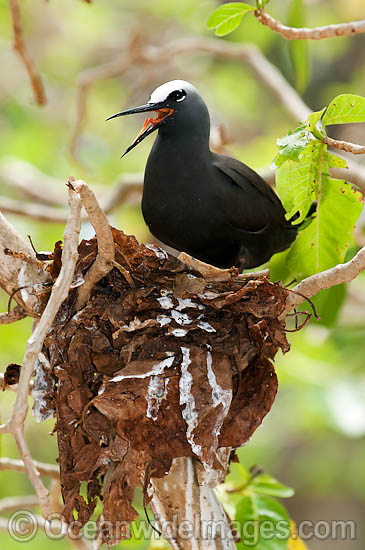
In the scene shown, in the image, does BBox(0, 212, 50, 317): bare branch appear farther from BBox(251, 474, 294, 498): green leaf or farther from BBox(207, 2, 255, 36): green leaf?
Result: BBox(251, 474, 294, 498): green leaf

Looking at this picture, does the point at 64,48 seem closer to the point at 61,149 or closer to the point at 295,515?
the point at 61,149

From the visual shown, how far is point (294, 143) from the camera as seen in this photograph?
2916 mm

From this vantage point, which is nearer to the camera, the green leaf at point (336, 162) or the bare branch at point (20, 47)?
the green leaf at point (336, 162)

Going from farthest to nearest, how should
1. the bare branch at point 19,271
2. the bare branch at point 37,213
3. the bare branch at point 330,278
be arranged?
the bare branch at point 37,213
the bare branch at point 19,271
the bare branch at point 330,278

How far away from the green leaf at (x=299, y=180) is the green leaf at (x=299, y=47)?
5.59 feet

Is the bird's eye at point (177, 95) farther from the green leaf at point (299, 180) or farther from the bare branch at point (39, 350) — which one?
the bare branch at point (39, 350)

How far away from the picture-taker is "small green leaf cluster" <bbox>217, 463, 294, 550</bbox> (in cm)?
366

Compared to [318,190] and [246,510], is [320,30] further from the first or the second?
[246,510]

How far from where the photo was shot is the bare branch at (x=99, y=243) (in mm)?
2572

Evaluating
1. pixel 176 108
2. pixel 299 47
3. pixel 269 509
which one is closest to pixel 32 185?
pixel 299 47

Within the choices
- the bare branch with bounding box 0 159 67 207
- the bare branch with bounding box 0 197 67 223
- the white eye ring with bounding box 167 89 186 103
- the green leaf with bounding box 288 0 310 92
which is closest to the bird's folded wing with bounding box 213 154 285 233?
the white eye ring with bounding box 167 89 186 103

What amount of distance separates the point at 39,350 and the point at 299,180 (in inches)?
56.6

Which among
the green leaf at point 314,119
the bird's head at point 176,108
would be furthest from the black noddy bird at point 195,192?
the green leaf at point 314,119

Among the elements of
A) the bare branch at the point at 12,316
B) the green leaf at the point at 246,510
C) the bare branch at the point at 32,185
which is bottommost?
the green leaf at the point at 246,510
